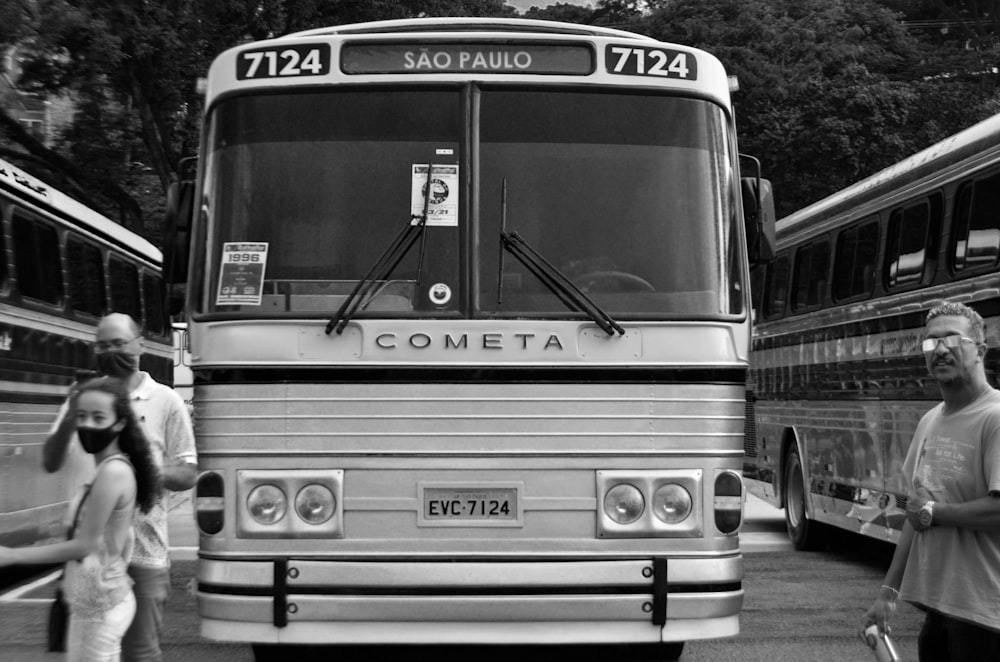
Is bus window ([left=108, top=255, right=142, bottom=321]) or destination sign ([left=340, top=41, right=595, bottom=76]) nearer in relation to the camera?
destination sign ([left=340, top=41, right=595, bottom=76])

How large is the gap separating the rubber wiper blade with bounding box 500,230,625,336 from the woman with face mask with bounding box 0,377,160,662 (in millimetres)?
2277

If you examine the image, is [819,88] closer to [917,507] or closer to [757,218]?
[757,218]

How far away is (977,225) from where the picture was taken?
10344 mm

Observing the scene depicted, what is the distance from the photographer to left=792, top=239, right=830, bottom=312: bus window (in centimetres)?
1384

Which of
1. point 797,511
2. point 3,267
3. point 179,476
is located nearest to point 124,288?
point 3,267

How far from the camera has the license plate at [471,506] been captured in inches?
281

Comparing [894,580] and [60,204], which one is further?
[60,204]

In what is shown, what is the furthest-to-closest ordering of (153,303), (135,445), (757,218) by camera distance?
1. (153,303)
2. (757,218)
3. (135,445)

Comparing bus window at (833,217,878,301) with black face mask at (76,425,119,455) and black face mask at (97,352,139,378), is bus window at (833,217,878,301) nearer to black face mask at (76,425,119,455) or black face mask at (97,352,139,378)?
black face mask at (97,352,139,378)

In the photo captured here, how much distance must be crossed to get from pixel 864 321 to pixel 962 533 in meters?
7.53

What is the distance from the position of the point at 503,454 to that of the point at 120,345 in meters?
1.74

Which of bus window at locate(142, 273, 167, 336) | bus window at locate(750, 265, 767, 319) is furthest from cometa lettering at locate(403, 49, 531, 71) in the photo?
bus window at locate(142, 273, 167, 336)

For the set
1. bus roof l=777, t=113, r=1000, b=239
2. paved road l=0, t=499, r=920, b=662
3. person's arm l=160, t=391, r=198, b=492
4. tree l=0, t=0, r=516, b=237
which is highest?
tree l=0, t=0, r=516, b=237

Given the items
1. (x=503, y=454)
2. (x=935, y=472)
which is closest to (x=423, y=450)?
(x=503, y=454)
